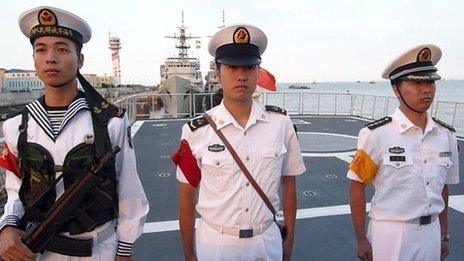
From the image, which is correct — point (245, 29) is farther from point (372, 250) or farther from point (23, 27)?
point (372, 250)

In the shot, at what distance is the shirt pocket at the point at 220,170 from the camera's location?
186 centimetres

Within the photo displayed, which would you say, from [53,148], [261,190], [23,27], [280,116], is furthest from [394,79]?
[23,27]

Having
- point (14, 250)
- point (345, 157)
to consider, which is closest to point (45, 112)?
point (14, 250)

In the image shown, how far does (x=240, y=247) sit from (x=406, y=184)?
3.78 ft

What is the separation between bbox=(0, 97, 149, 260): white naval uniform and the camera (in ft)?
5.26

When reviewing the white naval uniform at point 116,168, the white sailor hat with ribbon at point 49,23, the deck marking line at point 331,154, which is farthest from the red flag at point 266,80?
the white sailor hat with ribbon at point 49,23

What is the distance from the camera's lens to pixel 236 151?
189cm

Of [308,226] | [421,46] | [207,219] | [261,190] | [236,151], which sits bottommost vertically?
[308,226]

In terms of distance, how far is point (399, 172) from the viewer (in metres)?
2.08

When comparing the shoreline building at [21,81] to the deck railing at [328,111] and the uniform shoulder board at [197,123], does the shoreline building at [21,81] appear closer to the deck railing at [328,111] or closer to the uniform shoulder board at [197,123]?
the deck railing at [328,111]

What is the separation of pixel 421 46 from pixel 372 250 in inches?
56.4

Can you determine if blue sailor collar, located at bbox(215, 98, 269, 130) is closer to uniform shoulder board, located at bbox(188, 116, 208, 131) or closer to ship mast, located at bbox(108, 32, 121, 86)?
uniform shoulder board, located at bbox(188, 116, 208, 131)

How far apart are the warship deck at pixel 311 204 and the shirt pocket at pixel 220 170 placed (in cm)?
161

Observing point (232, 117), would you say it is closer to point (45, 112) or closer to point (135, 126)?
point (45, 112)
